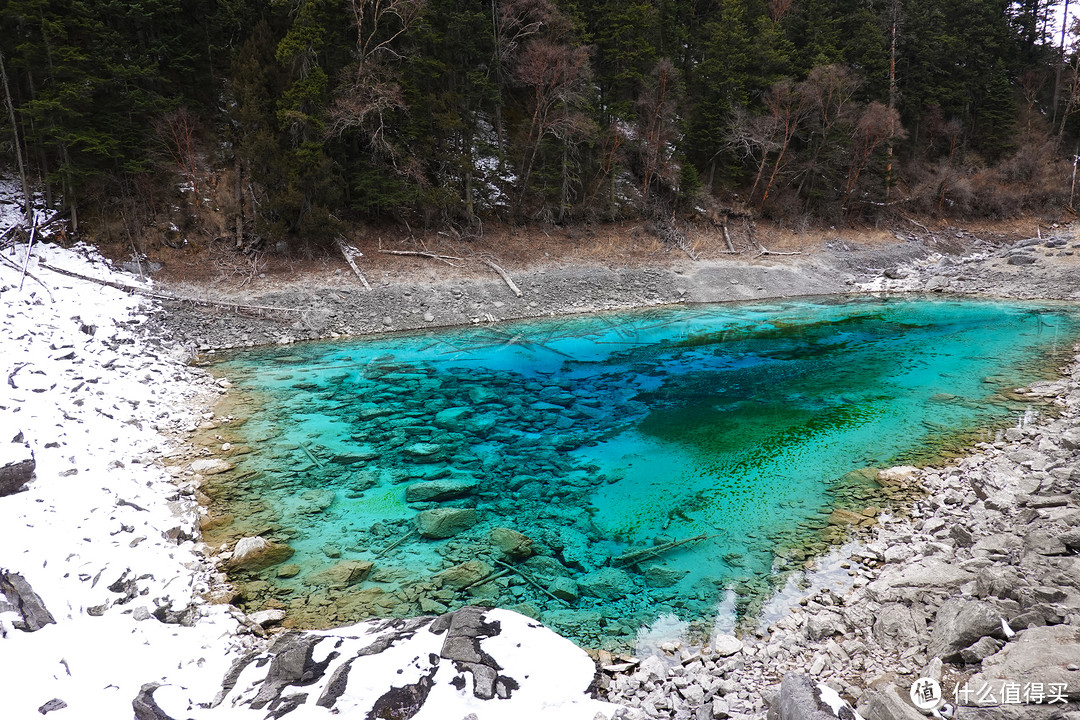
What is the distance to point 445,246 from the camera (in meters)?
23.1

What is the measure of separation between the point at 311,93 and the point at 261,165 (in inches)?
130

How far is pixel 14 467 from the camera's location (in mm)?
5691

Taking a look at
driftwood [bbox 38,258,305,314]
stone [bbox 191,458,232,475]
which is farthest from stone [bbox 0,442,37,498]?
driftwood [bbox 38,258,305,314]

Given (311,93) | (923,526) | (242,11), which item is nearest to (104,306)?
(311,93)

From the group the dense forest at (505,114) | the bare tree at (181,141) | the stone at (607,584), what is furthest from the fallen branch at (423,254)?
the stone at (607,584)

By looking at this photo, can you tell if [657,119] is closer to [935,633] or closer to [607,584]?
[607,584]

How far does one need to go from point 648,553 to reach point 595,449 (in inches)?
120

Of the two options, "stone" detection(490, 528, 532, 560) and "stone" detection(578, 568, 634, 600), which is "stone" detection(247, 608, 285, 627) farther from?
"stone" detection(578, 568, 634, 600)

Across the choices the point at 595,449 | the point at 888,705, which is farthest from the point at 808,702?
the point at 595,449

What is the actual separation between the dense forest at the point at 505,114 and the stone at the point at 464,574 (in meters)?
17.7

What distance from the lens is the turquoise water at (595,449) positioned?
18.8 feet

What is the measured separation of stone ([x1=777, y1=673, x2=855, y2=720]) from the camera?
3.31 metres

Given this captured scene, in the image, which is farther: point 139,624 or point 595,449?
point 595,449

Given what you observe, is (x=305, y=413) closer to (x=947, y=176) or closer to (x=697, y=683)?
(x=697, y=683)
